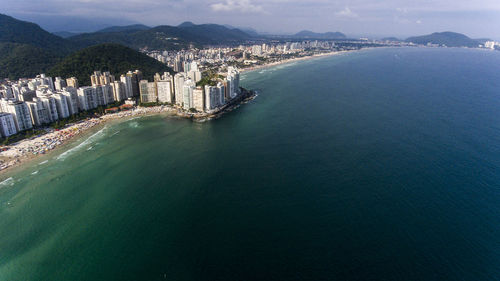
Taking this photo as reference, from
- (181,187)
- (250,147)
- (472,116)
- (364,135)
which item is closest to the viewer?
(181,187)

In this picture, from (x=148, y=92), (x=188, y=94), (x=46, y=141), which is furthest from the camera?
(x=148, y=92)

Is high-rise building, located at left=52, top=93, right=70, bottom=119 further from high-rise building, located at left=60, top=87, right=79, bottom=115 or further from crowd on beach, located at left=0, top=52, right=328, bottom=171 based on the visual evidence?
crowd on beach, located at left=0, top=52, right=328, bottom=171

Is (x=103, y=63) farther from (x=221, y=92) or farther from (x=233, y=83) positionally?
(x=221, y=92)

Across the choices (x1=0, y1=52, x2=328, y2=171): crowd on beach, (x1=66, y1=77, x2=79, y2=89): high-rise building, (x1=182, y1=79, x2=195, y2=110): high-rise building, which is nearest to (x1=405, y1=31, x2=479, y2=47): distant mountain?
(x1=182, y1=79, x2=195, y2=110): high-rise building

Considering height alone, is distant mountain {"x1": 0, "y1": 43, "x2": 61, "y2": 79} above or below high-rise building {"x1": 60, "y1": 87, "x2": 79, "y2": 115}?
above

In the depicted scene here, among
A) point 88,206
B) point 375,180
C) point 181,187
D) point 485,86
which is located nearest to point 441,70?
point 485,86

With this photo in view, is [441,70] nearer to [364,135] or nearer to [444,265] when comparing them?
[364,135]

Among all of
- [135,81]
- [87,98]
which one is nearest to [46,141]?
[87,98]
